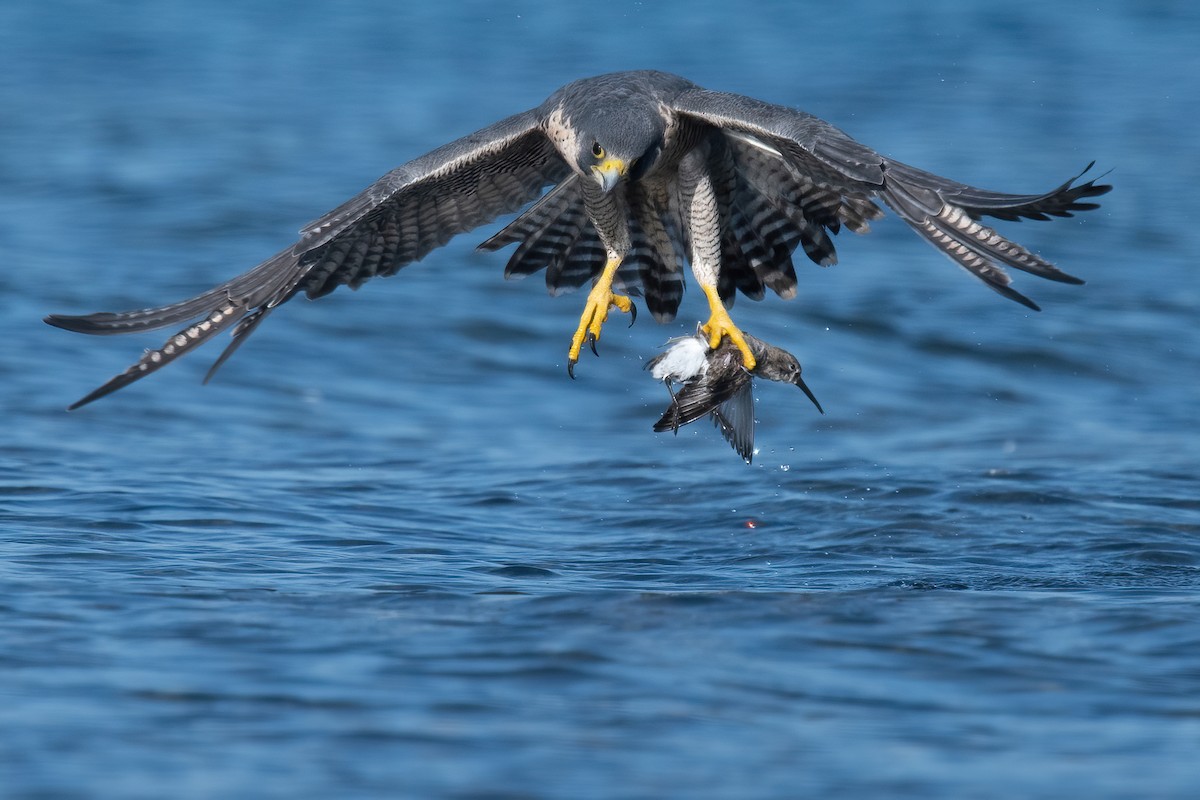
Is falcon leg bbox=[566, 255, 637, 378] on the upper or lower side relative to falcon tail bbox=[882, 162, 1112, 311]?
lower

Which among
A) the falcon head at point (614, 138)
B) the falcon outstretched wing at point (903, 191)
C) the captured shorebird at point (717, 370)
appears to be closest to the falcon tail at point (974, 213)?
the falcon outstretched wing at point (903, 191)

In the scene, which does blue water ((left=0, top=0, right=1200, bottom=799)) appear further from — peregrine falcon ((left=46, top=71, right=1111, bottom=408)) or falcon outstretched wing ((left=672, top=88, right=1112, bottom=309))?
falcon outstretched wing ((left=672, top=88, right=1112, bottom=309))

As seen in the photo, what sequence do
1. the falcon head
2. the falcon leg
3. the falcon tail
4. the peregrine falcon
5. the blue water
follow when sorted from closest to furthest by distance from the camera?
1. the blue water
2. the falcon tail
3. the peregrine falcon
4. the falcon head
5. the falcon leg

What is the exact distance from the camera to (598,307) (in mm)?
6953

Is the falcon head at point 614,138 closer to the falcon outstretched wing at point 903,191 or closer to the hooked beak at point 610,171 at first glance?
the hooked beak at point 610,171

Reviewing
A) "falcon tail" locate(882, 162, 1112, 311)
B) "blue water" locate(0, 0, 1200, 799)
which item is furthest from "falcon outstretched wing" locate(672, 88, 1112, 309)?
"blue water" locate(0, 0, 1200, 799)

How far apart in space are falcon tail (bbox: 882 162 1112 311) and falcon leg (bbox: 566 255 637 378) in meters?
1.55

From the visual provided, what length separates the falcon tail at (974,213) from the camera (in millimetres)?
5258

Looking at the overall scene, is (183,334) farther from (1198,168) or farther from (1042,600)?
(1198,168)

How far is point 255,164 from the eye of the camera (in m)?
15.9

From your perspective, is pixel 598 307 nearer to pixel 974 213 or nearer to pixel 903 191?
pixel 903 191

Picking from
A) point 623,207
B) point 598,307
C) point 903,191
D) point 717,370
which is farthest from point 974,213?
point 623,207

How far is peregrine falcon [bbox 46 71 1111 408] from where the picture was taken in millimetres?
5828

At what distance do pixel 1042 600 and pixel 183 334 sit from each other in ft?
10.2
